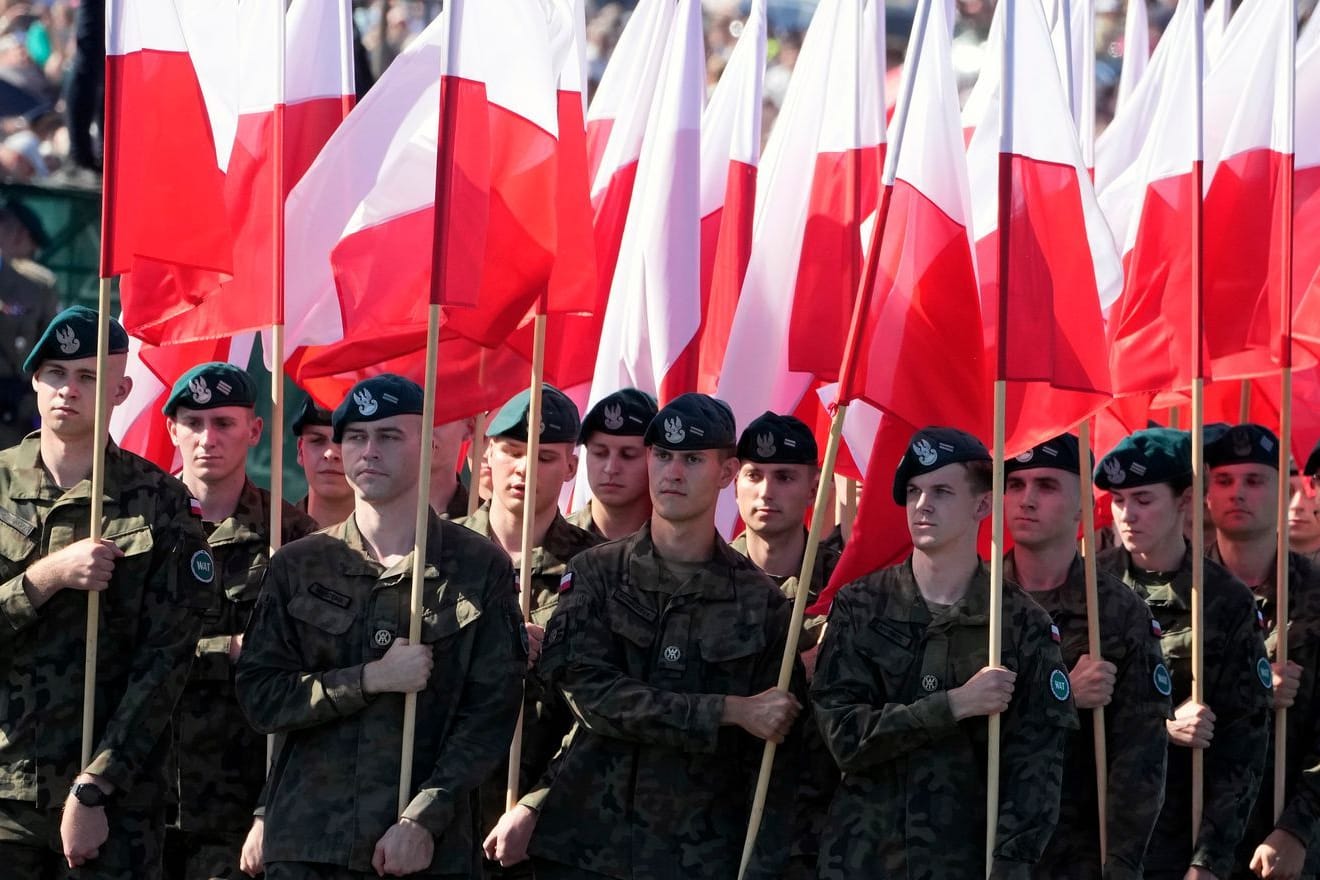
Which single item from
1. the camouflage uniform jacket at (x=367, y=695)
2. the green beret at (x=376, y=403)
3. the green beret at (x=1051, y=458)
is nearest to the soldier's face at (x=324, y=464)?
the green beret at (x=376, y=403)

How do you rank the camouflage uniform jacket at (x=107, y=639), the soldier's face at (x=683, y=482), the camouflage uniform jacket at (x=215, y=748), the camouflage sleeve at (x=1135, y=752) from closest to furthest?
the camouflage uniform jacket at (x=107, y=639), the soldier's face at (x=683, y=482), the camouflage sleeve at (x=1135, y=752), the camouflage uniform jacket at (x=215, y=748)

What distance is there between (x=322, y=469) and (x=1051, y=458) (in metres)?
2.82

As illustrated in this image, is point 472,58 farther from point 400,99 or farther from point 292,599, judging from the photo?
point 292,599

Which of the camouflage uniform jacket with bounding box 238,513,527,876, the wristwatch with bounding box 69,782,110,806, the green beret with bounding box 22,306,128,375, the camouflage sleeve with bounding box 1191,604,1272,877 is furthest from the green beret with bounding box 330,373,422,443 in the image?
the camouflage sleeve with bounding box 1191,604,1272,877

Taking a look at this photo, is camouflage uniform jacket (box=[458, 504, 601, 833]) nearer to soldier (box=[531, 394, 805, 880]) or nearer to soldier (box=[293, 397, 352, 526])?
soldier (box=[531, 394, 805, 880])

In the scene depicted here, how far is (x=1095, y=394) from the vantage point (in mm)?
6699

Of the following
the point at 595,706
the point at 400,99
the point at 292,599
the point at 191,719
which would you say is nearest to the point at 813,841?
the point at 595,706

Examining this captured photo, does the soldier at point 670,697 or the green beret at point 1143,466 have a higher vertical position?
the green beret at point 1143,466

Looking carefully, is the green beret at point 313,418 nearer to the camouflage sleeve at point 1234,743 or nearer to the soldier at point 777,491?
the soldier at point 777,491

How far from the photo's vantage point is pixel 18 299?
44.3ft

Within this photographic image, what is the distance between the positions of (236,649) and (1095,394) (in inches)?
116

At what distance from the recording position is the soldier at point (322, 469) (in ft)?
26.5

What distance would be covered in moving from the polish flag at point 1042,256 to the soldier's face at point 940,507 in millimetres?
593

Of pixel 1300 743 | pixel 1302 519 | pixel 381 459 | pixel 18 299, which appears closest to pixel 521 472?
pixel 381 459
